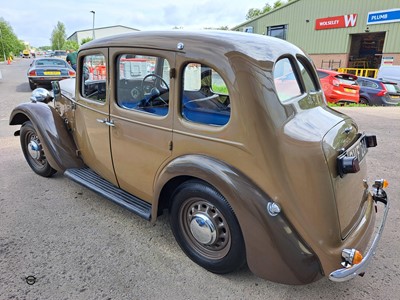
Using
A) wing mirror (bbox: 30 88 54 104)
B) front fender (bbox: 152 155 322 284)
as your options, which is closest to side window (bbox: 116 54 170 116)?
front fender (bbox: 152 155 322 284)

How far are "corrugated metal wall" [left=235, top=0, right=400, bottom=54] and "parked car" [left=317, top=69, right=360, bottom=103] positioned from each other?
12821mm

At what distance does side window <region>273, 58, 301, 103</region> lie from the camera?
2.31 meters

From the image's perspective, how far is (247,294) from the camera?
231 centimetres

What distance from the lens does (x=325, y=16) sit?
A: 2398cm

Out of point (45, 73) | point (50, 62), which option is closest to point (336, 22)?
point (50, 62)

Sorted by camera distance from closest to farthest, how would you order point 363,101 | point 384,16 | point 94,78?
point 94,78 < point 363,101 < point 384,16

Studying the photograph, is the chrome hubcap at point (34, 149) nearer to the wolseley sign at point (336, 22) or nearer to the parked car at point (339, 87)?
the parked car at point (339, 87)

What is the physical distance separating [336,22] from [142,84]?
24.9m

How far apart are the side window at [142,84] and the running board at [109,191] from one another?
89cm

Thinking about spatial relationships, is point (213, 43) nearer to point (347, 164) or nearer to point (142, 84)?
point (142, 84)

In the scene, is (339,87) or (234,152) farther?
(339,87)

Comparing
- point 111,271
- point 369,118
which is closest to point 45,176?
point 111,271

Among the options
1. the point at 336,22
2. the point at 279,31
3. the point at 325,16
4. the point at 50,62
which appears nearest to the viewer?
the point at 50,62

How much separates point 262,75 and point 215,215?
1.11m
